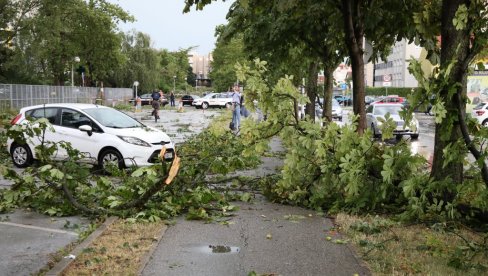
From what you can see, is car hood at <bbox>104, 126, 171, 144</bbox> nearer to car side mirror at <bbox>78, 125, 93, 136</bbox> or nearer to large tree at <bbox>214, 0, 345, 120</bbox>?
car side mirror at <bbox>78, 125, 93, 136</bbox>

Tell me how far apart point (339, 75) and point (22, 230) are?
92.5ft

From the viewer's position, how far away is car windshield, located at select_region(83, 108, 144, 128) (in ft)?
41.4

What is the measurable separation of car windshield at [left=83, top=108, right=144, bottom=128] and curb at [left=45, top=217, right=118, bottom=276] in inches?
213

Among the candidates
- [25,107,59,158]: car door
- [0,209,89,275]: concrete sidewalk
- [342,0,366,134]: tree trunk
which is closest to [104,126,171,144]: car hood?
[25,107,59,158]: car door

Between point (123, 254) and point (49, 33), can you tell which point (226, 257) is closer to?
point (123, 254)

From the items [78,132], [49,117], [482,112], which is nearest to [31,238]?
[78,132]

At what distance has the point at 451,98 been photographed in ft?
Answer: 20.6

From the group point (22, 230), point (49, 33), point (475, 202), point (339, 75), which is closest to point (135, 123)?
point (22, 230)

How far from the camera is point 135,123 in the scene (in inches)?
529

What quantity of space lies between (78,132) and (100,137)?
59cm

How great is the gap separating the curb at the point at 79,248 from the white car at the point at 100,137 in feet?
14.9

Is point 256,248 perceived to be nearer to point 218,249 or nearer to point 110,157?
point 218,249

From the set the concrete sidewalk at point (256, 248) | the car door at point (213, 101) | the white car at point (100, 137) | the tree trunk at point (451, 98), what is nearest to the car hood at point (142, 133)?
the white car at point (100, 137)

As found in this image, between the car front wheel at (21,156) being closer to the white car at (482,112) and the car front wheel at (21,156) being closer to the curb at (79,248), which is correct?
the curb at (79,248)
